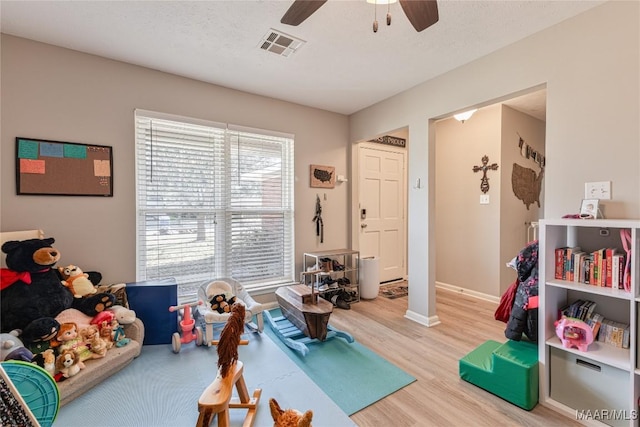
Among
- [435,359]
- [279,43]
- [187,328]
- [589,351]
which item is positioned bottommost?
[435,359]

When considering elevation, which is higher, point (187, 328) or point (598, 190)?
point (598, 190)

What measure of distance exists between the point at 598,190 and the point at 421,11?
1.59m

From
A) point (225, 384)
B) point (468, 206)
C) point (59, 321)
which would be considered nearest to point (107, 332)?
point (59, 321)

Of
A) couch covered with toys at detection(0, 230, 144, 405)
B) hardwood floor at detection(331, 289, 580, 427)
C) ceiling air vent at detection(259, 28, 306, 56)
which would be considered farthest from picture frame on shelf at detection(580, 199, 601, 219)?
couch covered with toys at detection(0, 230, 144, 405)

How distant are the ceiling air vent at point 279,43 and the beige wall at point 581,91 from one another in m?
1.54

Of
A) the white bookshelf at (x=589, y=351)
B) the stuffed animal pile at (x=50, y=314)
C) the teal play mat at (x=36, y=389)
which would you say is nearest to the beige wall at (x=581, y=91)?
the white bookshelf at (x=589, y=351)

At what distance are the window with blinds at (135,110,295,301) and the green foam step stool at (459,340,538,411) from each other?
2197 millimetres

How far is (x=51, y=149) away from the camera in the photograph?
7.36 ft

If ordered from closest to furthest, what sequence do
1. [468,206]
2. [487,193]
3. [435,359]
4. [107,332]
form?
[107,332] → [435,359] → [487,193] → [468,206]

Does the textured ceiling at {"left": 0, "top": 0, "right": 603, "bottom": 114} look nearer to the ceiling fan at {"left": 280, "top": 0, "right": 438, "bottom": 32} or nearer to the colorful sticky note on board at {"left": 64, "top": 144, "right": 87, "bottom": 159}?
the ceiling fan at {"left": 280, "top": 0, "right": 438, "bottom": 32}

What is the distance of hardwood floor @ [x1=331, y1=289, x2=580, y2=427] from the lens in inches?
64.2

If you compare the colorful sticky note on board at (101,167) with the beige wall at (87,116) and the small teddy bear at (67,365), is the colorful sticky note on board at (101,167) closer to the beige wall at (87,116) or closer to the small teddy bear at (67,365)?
the beige wall at (87,116)

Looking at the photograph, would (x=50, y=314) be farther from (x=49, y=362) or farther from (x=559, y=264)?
(x=559, y=264)

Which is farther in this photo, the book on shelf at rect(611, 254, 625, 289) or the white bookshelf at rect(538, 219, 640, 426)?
the book on shelf at rect(611, 254, 625, 289)
